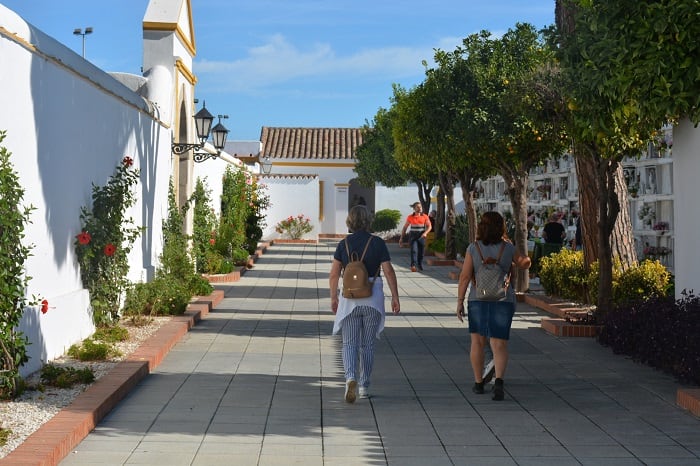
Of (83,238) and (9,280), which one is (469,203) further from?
(9,280)

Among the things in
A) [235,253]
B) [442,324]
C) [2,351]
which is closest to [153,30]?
[442,324]

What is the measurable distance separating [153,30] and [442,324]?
23.0ft

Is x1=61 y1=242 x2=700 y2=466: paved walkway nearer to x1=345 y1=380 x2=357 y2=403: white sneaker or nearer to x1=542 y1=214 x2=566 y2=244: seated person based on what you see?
x1=345 y1=380 x2=357 y2=403: white sneaker

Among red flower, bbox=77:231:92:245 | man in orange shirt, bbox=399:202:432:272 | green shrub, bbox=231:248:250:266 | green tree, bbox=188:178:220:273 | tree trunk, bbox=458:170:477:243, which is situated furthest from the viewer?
man in orange shirt, bbox=399:202:432:272

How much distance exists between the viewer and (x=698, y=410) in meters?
7.93

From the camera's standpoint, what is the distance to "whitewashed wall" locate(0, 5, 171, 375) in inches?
334

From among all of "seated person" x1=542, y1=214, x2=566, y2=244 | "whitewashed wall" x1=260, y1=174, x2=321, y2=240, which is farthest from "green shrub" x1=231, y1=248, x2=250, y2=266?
"whitewashed wall" x1=260, y1=174, x2=321, y2=240

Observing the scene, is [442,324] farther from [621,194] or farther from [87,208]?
[87,208]

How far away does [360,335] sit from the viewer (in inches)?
347

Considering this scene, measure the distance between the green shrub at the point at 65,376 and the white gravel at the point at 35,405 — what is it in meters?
0.06

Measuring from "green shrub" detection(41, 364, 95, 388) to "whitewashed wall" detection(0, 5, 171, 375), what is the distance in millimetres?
325

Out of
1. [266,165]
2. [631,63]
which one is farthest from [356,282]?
[266,165]

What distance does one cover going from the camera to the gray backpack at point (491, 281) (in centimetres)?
888

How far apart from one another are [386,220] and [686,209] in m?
41.8
